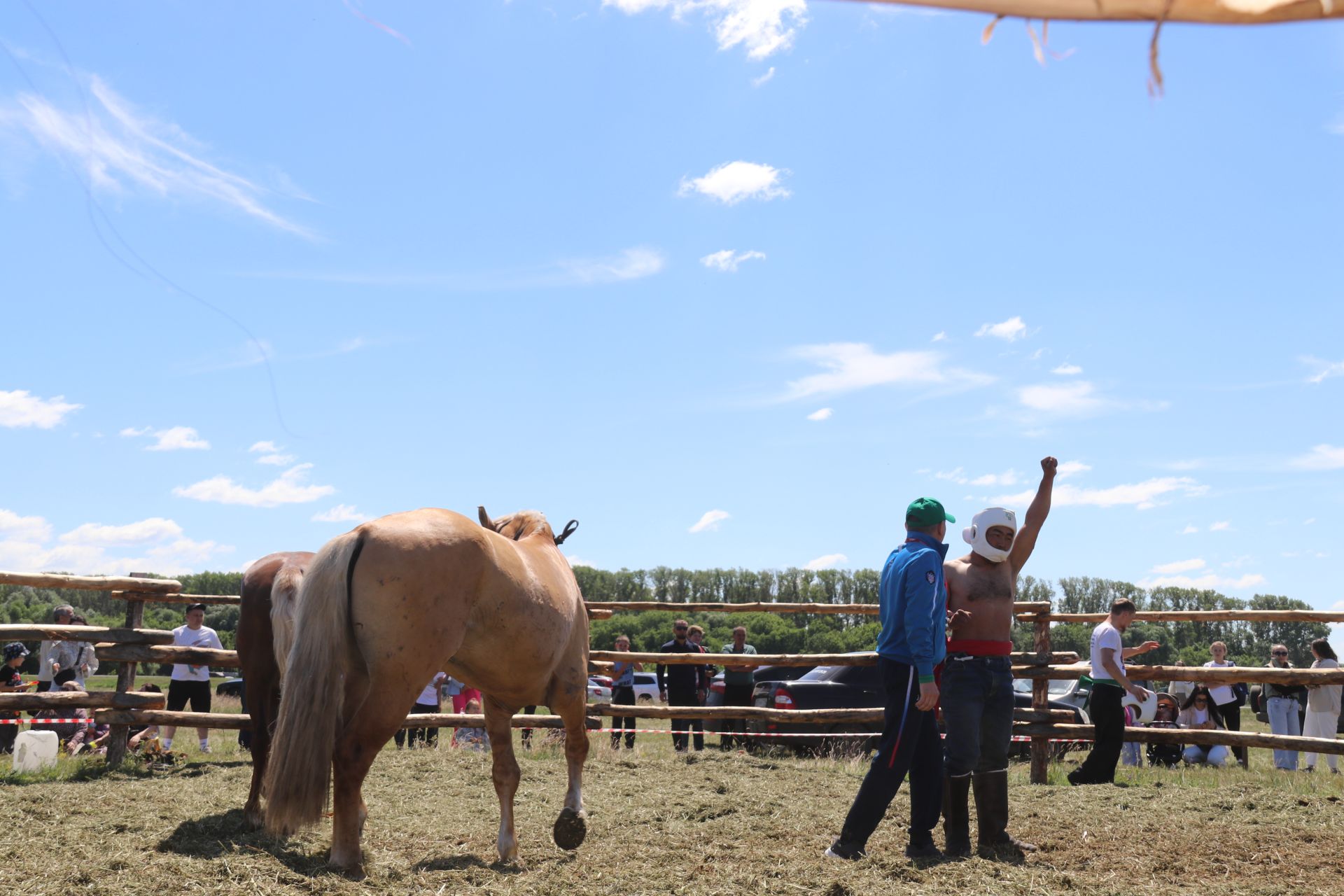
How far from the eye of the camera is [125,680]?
8734 millimetres

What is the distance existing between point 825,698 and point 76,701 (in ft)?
25.4

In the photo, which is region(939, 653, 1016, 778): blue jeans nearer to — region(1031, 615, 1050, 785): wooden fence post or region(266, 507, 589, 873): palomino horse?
region(266, 507, 589, 873): palomino horse

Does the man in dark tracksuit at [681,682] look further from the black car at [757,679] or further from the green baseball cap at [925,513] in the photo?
the green baseball cap at [925,513]

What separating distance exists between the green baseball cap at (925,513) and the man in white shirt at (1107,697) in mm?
3929

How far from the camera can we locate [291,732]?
4.33m

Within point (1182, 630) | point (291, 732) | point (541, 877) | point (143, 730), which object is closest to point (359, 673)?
point (291, 732)

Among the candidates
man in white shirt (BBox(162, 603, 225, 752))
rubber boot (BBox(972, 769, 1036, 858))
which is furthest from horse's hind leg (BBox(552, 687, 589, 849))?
man in white shirt (BBox(162, 603, 225, 752))

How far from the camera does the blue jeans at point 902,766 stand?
4926 millimetres

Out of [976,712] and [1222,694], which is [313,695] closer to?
[976,712]

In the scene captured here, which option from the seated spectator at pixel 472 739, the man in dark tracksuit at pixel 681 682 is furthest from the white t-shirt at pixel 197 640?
the man in dark tracksuit at pixel 681 682

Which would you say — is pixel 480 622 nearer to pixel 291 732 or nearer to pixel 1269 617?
pixel 291 732

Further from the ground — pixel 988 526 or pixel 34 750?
pixel 988 526

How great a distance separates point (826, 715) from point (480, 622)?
6.08m

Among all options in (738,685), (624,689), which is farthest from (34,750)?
(738,685)
